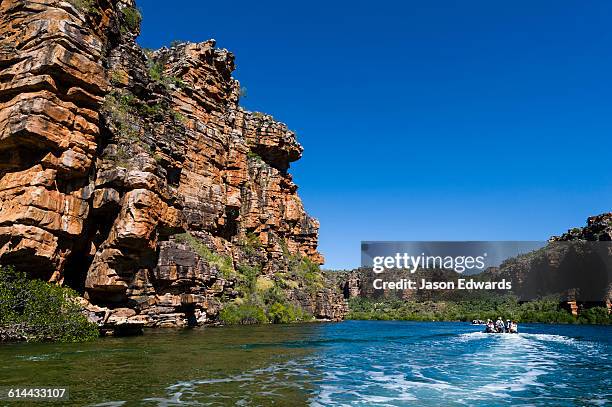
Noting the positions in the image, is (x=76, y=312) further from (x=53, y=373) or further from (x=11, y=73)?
(x=11, y=73)

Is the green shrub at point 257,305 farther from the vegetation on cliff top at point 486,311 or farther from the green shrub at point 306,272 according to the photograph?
the vegetation on cliff top at point 486,311

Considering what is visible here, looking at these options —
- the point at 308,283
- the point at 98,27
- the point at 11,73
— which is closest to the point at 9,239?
the point at 11,73

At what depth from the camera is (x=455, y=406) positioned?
1421 centimetres

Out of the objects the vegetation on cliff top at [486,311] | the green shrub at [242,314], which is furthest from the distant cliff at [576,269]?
the green shrub at [242,314]

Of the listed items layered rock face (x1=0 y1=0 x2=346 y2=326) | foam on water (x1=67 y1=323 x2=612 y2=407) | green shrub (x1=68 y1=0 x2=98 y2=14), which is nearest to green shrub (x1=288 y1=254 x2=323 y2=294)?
layered rock face (x1=0 y1=0 x2=346 y2=326)

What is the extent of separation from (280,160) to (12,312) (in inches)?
3415

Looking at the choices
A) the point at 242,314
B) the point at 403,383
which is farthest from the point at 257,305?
the point at 403,383

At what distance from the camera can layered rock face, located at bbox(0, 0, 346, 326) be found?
3206 cm

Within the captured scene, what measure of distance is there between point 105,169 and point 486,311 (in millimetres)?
151703

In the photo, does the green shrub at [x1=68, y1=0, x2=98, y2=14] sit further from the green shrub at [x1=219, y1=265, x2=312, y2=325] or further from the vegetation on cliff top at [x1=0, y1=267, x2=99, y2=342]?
the green shrub at [x1=219, y1=265, x2=312, y2=325]

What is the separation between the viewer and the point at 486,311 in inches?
6265

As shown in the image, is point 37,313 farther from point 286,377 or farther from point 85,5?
point 85,5

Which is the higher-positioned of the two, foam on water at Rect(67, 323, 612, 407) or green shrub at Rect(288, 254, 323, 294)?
green shrub at Rect(288, 254, 323, 294)

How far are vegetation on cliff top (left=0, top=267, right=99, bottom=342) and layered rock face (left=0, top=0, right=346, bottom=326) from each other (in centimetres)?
223
